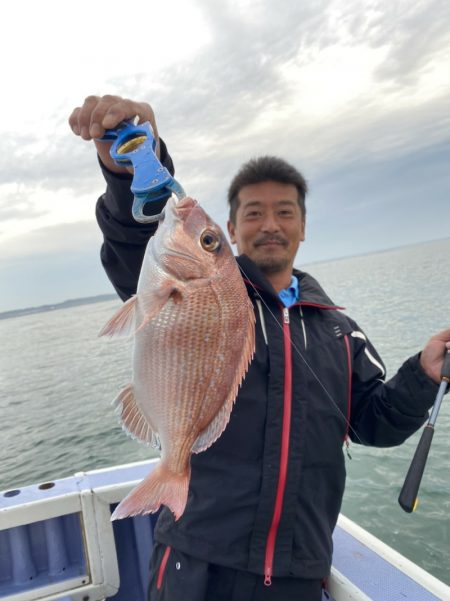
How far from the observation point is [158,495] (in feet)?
5.50

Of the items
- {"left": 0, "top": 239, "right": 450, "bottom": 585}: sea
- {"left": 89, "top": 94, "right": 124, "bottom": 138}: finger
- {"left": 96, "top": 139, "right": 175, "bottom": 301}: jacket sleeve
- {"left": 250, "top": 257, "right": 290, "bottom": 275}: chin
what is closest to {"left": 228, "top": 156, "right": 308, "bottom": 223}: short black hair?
{"left": 250, "top": 257, "right": 290, "bottom": 275}: chin

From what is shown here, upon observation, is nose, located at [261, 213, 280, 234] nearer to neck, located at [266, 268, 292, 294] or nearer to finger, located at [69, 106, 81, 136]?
neck, located at [266, 268, 292, 294]

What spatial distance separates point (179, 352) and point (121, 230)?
822mm

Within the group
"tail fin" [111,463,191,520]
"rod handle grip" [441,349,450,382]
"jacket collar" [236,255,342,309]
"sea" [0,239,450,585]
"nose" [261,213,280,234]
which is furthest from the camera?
"sea" [0,239,450,585]

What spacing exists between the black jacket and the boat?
0.77 meters

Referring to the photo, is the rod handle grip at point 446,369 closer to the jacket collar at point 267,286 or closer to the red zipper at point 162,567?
the jacket collar at point 267,286

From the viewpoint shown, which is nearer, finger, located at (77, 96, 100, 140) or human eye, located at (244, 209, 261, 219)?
finger, located at (77, 96, 100, 140)

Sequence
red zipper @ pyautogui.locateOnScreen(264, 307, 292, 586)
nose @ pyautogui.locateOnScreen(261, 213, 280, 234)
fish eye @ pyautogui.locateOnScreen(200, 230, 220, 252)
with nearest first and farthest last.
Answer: fish eye @ pyautogui.locateOnScreen(200, 230, 220, 252)
red zipper @ pyautogui.locateOnScreen(264, 307, 292, 586)
nose @ pyautogui.locateOnScreen(261, 213, 280, 234)

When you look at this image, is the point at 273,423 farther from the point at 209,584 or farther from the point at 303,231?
the point at 303,231

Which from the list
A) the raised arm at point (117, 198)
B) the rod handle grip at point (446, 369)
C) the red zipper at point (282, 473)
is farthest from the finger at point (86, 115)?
the rod handle grip at point (446, 369)

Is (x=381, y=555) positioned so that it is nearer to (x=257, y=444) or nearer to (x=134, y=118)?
(x=257, y=444)

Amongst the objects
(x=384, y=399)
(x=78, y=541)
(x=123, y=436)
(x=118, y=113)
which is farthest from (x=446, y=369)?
(x=123, y=436)

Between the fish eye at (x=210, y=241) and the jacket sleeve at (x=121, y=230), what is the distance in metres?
0.30

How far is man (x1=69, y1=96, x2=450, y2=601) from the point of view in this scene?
196cm
